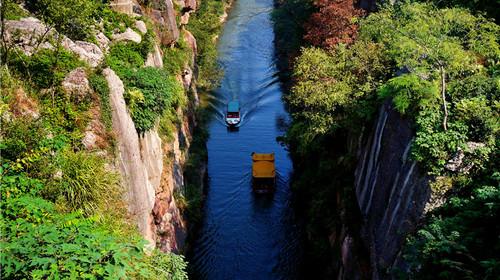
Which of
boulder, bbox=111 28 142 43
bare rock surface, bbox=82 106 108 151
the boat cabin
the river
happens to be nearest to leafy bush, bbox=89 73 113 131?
bare rock surface, bbox=82 106 108 151

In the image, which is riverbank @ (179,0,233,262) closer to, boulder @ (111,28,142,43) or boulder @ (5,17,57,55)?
boulder @ (111,28,142,43)

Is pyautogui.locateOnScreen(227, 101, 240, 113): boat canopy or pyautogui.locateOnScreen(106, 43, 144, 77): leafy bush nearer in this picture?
pyautogui.locateOnScreen(106, 43, 144, 77): leafy bush

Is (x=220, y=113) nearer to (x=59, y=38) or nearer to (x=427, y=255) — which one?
(x=59, y=38)

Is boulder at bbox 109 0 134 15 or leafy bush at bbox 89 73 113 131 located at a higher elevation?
boulder at bbox 109 0 134 15

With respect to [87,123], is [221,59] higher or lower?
lower

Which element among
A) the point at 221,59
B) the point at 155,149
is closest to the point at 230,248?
the point at 155,149

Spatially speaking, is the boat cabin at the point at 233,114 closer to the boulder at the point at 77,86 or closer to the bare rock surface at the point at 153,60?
the bare rock surface at the point at 153,60

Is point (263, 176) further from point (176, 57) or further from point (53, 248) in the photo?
point (53, 248)
